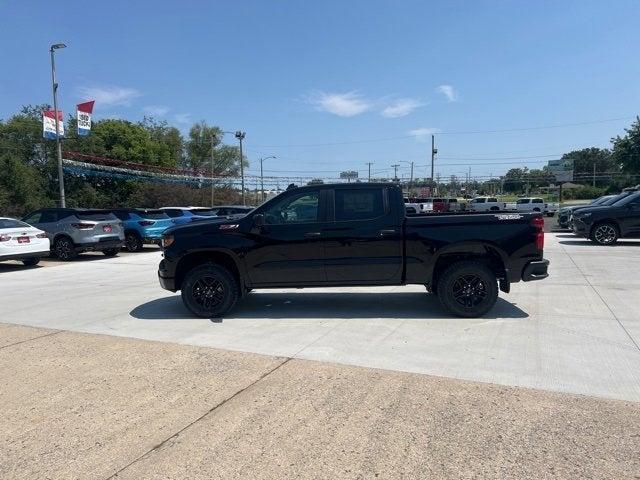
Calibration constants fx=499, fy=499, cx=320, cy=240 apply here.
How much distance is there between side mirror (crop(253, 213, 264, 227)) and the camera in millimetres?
7020

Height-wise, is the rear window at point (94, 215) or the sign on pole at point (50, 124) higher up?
the sign on pole at point (50, 124)

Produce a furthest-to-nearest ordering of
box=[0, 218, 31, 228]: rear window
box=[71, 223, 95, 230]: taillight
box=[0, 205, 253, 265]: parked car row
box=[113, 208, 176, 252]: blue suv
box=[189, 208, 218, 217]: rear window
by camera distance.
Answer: box=[189, 208, 218, 217]: rear window, box=[113, 208, 176, 252]: blue suv, box=[71, 223, 95, 230]: taillight, box=[0, 218, 31, 228]: rear window, box=[0, 205, 253, 265]: parked car row

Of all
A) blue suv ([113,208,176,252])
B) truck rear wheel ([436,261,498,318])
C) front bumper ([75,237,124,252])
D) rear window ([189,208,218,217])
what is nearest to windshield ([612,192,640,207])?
truck rear wheel ([436,261,498,318])

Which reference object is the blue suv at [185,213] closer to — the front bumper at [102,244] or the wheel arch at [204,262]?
the front bumper at [102,244]

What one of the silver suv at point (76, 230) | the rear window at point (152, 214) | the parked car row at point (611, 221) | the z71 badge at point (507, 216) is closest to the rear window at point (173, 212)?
the rear window at point (152, 214)

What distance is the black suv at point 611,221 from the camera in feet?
51.8

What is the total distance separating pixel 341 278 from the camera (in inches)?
276

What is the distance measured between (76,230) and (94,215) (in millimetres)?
786

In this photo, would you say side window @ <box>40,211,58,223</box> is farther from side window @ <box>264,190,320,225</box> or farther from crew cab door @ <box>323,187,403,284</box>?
crew cab door @ <box>323,187,403,284</box>

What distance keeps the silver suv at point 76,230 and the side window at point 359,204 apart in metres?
11.3

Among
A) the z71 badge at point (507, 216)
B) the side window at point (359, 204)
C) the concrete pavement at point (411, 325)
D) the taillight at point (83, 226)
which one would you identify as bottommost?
the concrete pavement at point (411, 325)

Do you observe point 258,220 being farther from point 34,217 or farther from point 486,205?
point 486,205

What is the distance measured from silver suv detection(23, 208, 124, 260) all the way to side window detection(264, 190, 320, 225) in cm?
1068

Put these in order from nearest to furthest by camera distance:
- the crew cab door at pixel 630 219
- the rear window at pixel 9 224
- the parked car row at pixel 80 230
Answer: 1. the parked car row at pixel 80 230
2. the rear window at pixel 9 224
3. the crew cab door at pixel 630 219
